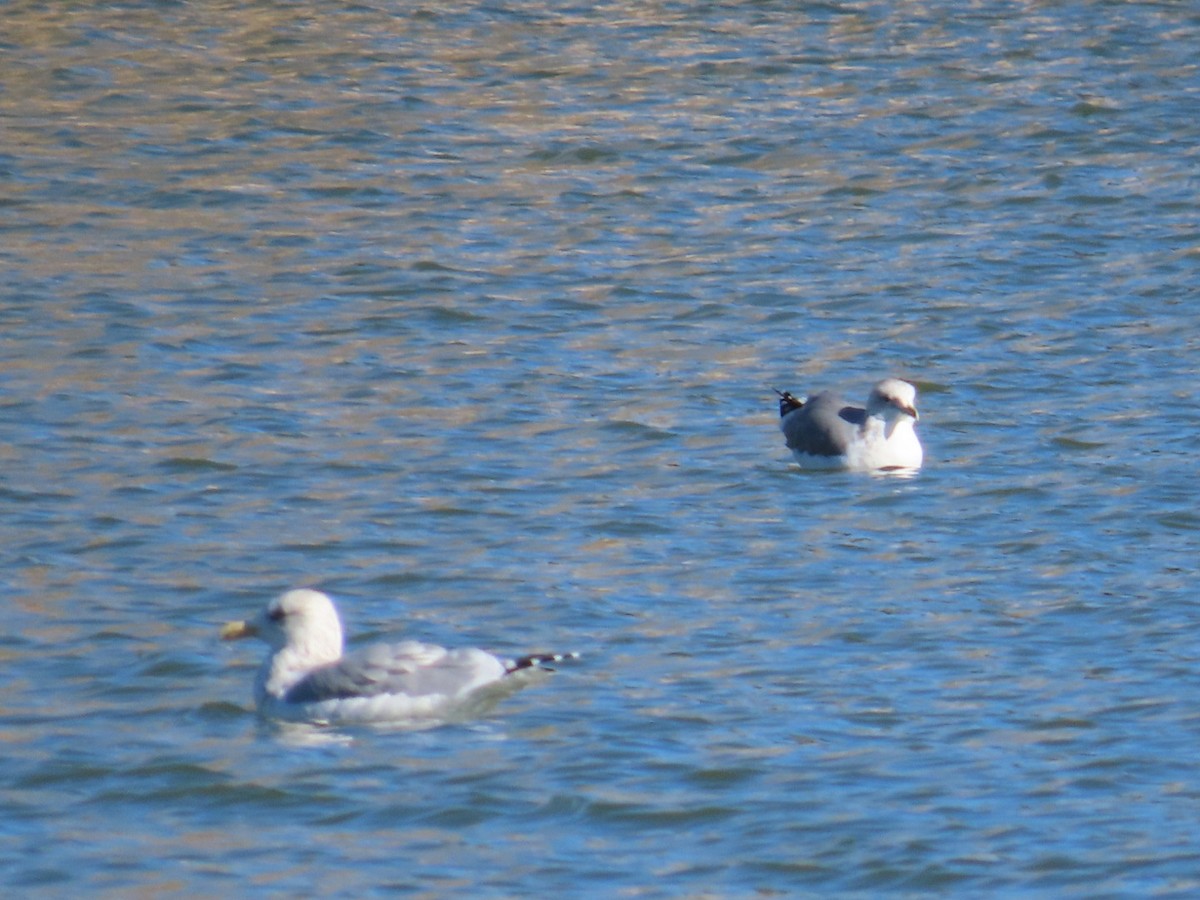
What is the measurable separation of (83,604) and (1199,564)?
525cm

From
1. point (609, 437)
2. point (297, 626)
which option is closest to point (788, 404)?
point (609, 437)

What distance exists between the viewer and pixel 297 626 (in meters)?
10.2

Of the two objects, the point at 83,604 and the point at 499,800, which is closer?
the point at 499,800

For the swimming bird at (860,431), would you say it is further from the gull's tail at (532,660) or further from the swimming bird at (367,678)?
the swimming bird at (367,678)

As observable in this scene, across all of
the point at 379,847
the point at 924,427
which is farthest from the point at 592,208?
the point at 379,847

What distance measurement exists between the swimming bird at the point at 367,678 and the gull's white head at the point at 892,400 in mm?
4289

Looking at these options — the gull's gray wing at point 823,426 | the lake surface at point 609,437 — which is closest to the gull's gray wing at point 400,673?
the lake surface at point 609,437

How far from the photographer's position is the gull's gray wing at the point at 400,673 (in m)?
9.83

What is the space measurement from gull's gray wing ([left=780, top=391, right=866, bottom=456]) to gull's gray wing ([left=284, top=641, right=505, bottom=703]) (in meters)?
4.44

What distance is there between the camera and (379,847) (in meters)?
8.50

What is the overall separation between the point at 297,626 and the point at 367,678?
479 mm

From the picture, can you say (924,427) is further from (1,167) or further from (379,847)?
(1,167)

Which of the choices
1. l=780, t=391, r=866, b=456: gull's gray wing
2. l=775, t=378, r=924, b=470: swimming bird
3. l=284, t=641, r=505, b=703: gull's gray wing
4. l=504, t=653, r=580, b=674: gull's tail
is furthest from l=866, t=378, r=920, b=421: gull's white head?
l=284, t=641, r=505, b=703: gull's gray wing

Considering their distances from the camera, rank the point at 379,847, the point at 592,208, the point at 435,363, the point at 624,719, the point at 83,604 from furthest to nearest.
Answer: the point at 592,208 < the point at 435,363 < the point at 83,604 < the point at 624,719 < the point at 379,847
